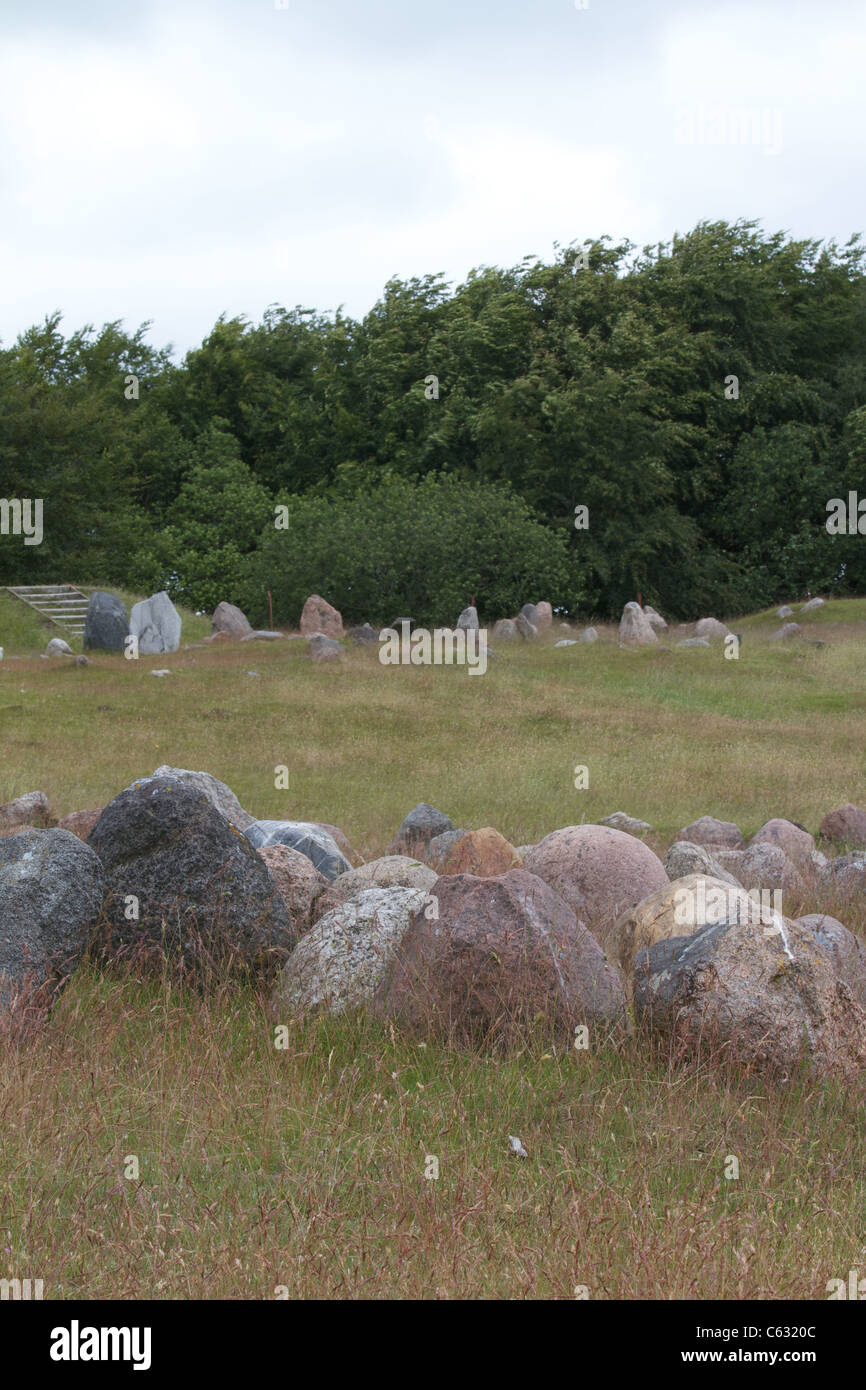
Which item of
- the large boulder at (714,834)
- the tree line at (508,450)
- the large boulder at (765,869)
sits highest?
the tree line at (508,450)

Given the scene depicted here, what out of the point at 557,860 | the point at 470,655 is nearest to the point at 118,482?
the point at 470,655

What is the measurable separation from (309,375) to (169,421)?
17.7 ft

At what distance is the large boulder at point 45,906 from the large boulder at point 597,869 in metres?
2.98

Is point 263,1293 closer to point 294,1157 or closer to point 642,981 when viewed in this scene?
point 294,1157

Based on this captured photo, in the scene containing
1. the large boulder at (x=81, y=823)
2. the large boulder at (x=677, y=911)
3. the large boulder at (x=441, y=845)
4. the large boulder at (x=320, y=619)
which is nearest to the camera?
the large boulder at (x=677, y=911)

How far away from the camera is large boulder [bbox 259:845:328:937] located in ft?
22.9

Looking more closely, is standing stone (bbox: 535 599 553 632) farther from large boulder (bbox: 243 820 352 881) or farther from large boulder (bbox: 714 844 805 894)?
large boulder (bbox: 243 820 352 881)

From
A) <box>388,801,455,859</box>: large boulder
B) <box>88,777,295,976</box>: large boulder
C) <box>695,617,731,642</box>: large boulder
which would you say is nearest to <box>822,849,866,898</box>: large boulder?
<box>388,801,455,859</box>: large boulder

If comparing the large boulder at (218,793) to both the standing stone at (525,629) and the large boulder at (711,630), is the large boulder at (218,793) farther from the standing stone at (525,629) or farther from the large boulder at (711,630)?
the large boulder at (711,630)

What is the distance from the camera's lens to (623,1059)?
482 cm

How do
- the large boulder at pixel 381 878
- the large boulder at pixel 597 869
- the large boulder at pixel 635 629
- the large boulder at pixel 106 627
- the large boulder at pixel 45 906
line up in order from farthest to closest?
the large boulder at pixel 635 629 → the large boulder at pixel 106 627 → the large boulder at pixel 597 869 → the large boulder at pixel 381 878 → the large boulder at pixel 45 906

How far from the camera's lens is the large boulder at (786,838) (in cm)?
1053

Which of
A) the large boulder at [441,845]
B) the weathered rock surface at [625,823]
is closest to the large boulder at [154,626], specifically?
the weathered rock surface at [625,823]

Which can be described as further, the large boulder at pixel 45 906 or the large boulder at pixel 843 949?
the large boulder at pixel 843 949
